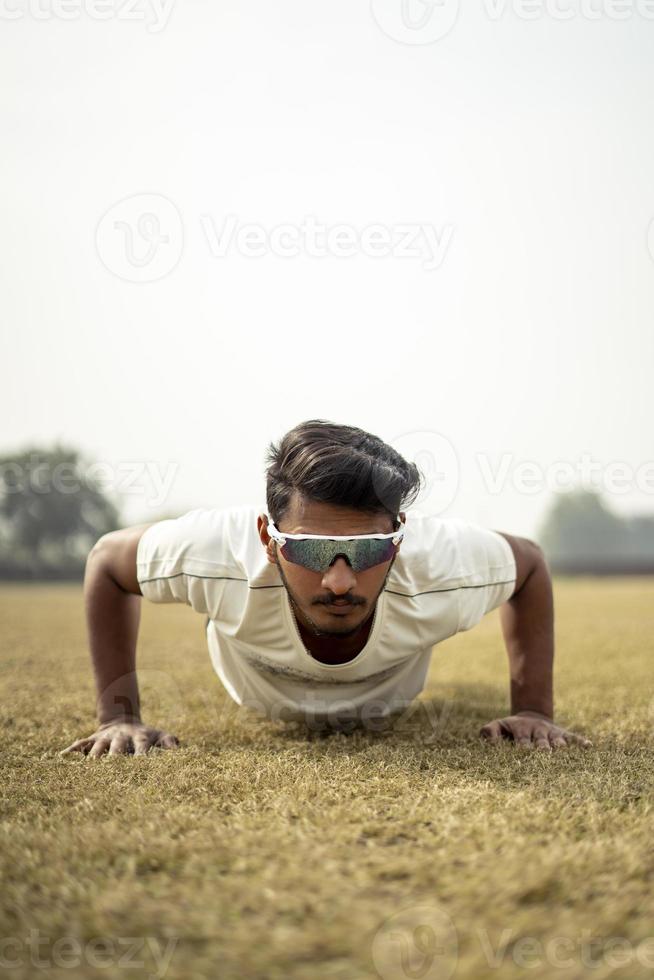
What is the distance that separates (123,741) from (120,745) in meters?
0.03

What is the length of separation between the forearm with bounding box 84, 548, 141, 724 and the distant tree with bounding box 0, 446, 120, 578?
20567mm

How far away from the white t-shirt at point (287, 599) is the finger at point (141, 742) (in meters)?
0.43

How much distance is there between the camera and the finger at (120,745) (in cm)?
264

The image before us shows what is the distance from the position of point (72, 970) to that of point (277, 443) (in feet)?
5.75

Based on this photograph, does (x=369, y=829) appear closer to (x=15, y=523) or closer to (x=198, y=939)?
(x=198, y=939)

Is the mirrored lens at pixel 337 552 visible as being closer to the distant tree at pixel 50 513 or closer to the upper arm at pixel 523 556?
the upper arm at pixel 523 556

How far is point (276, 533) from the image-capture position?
2590mm

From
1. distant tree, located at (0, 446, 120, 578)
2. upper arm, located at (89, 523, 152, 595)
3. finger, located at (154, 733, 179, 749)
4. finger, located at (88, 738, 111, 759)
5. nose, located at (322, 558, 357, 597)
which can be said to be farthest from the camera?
distant tree, located at (0, 446, 120, 578)

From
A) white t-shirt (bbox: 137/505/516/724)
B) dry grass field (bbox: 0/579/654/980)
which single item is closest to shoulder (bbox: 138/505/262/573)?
white t-shirt (bbox: 137/505/516/724)

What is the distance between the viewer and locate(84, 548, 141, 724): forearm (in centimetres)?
297

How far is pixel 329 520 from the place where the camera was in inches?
99.0
